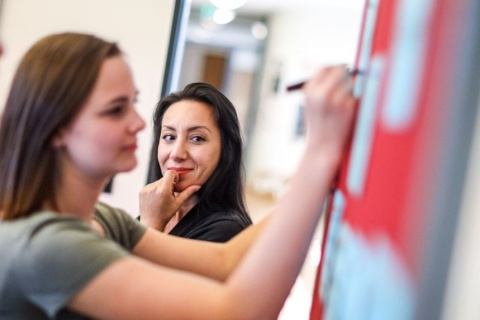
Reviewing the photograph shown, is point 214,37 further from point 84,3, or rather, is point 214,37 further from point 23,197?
point 23,197

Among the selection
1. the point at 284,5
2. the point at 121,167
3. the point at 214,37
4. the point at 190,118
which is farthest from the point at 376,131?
the point at 214,37

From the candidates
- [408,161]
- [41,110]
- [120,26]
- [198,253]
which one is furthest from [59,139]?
[120,26]

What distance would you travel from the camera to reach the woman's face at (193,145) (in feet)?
5.37

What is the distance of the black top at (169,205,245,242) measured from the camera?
144 cm

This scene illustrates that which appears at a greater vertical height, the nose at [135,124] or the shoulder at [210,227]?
the nose at [135,124]

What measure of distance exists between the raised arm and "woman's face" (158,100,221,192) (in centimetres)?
87

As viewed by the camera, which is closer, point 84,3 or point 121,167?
point 121,167

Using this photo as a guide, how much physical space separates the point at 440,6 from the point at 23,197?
636 millimetres

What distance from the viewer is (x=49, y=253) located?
30.1 inches

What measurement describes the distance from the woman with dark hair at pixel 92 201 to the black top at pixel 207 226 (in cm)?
53

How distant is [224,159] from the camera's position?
1.67 meters

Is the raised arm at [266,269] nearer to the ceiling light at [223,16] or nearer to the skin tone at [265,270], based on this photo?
the skin tone at [265,270]

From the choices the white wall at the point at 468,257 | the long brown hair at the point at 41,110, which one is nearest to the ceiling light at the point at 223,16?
the long brown hair at the point at 41,110

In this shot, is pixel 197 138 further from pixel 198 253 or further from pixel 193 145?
pixel 198 253
